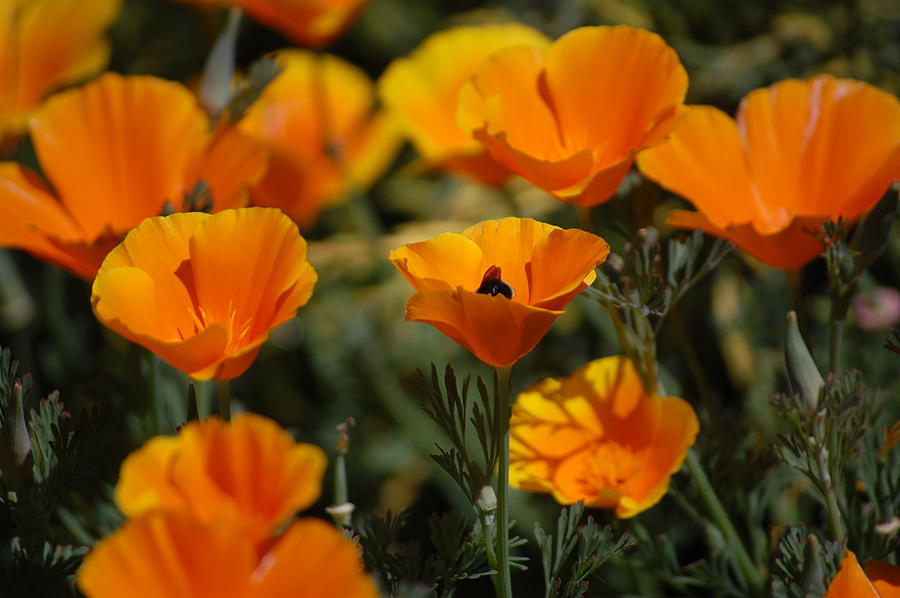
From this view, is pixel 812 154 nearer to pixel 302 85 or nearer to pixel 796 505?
pixel 796 505

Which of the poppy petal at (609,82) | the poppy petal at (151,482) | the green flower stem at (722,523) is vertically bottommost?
the green flower stem at (722,523)

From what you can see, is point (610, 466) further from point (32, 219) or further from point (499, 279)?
point (32, 219)

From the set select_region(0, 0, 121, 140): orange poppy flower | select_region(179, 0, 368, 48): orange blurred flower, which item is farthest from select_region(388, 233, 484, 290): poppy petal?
select_region(179, 0, 368, 48): orange blurred flower

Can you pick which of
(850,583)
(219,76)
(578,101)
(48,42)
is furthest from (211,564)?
(48,42)

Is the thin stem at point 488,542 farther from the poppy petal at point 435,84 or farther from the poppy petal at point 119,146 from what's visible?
the poppy petal at point 435,84

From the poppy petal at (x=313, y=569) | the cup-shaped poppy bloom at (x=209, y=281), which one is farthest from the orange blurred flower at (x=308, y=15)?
the poppy petal at (x=313, y=569)

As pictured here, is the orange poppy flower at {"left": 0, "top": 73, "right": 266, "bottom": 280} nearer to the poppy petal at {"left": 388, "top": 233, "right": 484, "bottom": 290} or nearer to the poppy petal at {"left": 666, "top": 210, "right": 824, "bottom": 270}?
the poppy petal at {"left": 388, "top": 233, "right": 484, "bottom": 290}

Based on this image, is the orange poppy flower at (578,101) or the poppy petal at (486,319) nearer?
the poppy petal at (486,319)
